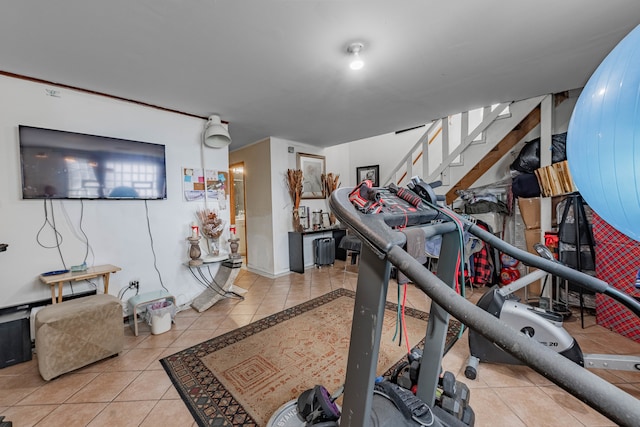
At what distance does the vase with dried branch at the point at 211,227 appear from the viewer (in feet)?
10.3

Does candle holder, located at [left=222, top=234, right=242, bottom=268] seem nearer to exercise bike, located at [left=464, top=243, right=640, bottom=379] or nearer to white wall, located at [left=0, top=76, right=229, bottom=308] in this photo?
white wall, located at [left=0, top=76, right=229, bottom=308]

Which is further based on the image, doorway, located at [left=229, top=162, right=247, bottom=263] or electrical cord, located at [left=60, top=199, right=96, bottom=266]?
doorway, located at [left=229, top=162, right=247, bottom=263]

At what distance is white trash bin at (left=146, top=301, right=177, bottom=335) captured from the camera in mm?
2469

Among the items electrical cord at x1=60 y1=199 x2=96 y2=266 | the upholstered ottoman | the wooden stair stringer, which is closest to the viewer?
the upholstered ottoman

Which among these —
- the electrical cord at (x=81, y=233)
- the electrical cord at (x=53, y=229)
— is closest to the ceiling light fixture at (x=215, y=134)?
the electrical cord at (x=81, y=233)

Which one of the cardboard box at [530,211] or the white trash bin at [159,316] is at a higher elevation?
the cardboard box at [530,211]

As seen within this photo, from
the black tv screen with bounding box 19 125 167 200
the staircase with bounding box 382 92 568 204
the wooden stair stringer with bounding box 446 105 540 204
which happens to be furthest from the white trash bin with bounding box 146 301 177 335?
the wooden stair stringer with bounding box 446 105 540 204

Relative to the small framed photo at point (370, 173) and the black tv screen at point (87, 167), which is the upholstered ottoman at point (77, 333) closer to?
the black tv screen at point (87, 167)

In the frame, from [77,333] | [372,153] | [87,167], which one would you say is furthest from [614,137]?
[372,153]

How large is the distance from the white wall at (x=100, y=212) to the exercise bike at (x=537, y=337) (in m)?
3.13

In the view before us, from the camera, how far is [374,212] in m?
0.83

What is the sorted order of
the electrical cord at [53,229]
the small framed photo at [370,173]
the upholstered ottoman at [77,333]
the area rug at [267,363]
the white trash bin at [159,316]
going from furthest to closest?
the small framed photo at [370,173]
the white trash bin at [159,316]
the electrical cord at [53,229]
the upholstered ottoman at [77,333]
the area rug at [267,363]

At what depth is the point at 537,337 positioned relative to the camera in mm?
1729

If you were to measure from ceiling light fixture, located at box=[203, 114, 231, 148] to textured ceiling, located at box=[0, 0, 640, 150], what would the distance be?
233 mm
